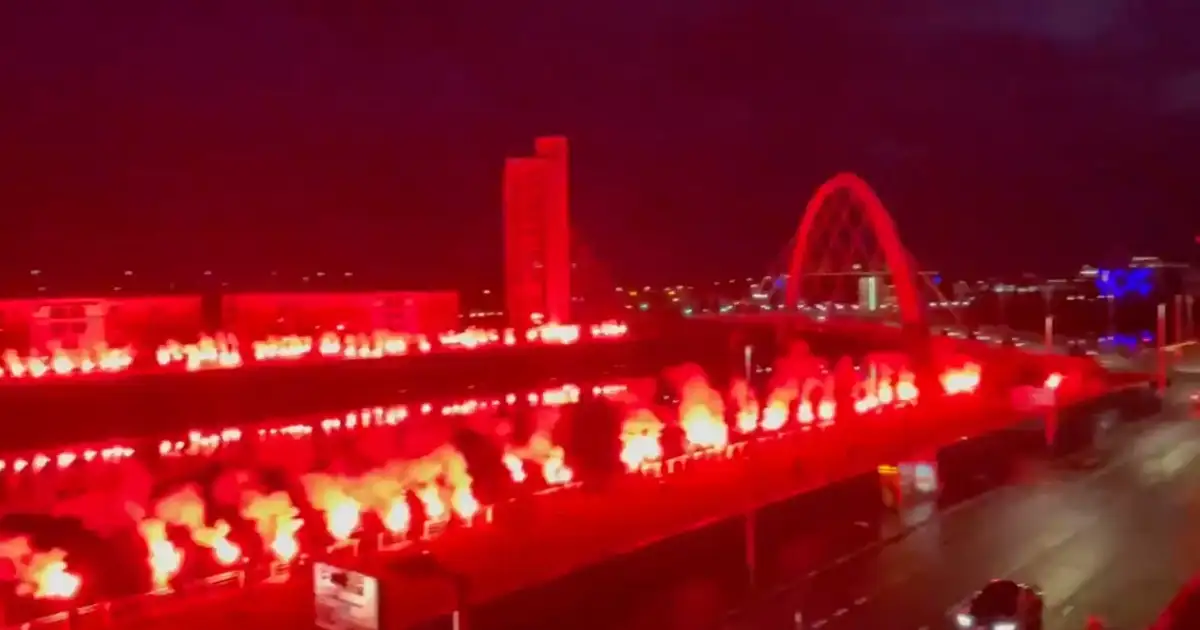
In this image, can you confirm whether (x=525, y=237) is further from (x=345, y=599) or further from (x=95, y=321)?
(x=345, y=599)

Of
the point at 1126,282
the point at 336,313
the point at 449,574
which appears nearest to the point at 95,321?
the point at 336,313

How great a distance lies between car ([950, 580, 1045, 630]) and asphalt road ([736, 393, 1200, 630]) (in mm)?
948

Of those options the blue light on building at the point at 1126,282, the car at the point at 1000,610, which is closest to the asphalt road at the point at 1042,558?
the car at the point at 1000,610

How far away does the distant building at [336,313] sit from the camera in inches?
1276

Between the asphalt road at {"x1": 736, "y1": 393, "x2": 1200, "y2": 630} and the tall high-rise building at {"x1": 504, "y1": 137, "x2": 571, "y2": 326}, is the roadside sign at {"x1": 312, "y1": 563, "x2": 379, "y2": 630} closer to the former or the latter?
the asphalt road at {"x1": 736, "y1": 393, "x2": 1200, "y2": 630}

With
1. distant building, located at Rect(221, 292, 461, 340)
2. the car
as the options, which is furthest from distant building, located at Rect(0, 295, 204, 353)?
the car

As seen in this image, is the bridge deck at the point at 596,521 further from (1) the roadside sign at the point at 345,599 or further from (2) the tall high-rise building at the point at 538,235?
(2) the tall high-rise building at the point at 538,235

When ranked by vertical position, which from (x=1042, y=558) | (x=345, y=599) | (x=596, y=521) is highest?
(x=345, y=599)

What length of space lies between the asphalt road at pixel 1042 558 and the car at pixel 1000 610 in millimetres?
948

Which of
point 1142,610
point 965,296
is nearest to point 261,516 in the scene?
point 1142,610

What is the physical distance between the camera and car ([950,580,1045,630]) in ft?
33.6

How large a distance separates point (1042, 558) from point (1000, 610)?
4359mm

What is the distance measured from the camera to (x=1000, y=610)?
10281 millimetres

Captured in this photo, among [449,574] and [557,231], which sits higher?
[557,231]
